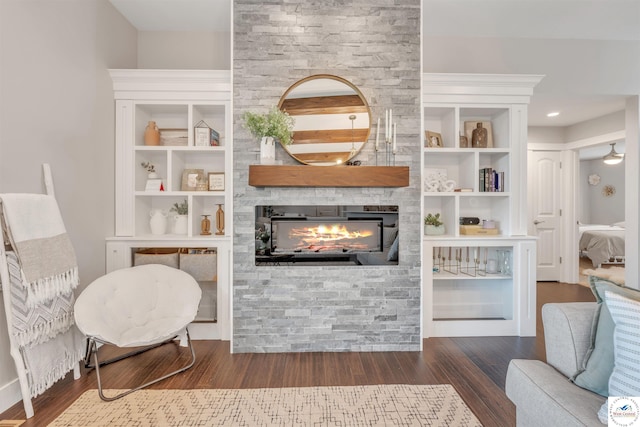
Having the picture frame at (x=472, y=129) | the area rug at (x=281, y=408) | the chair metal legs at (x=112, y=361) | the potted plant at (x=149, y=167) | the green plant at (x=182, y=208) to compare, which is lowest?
the area rug at (x=281, y=408)

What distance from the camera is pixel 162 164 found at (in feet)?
10.7

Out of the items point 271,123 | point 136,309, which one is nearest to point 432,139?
point 271,123

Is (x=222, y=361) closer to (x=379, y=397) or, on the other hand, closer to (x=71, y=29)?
(x=379, y=397)

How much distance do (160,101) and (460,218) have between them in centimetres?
308

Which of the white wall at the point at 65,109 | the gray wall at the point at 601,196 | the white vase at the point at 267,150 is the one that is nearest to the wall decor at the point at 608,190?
the gray wall at the point at 601,196

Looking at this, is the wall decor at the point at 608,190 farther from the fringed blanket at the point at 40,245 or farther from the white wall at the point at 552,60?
the fringed blanket at the point at 40,245

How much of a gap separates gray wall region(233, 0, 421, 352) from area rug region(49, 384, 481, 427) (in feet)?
1.93

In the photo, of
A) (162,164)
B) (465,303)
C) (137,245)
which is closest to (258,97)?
(162,164)

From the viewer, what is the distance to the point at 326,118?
275cm

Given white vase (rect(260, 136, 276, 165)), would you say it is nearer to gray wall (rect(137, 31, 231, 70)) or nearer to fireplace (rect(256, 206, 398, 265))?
fireplace (rect(256, 206, 398, 265))

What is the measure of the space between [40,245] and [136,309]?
740mm

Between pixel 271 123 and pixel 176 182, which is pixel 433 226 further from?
pixel 176 182

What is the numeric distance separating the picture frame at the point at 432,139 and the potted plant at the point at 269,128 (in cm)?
141

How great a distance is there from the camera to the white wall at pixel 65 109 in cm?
198
